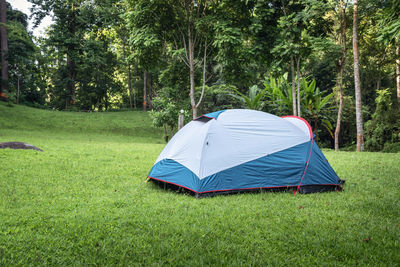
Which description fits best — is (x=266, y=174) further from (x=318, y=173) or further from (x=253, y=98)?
(x=253, y=98)

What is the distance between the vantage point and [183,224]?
3973 millimetres

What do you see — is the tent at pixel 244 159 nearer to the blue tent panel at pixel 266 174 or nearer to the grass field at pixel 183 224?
the blue tent panel at pixel 266 174

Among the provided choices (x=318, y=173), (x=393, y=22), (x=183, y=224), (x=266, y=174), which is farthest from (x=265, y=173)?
(x=393, y=22)

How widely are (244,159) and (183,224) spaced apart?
6.88ft

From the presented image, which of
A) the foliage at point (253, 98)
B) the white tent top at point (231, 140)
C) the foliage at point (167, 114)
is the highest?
the foliage at point (253, 98)

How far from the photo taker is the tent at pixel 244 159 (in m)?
5.48

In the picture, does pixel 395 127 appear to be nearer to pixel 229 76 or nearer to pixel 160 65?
pixel 229 76

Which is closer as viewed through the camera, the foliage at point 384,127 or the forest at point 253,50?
the forest at point 253,50

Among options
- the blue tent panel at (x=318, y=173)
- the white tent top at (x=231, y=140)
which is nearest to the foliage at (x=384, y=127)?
the blue tent panel at (x=318, y=173)

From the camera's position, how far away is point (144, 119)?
89.7 feet

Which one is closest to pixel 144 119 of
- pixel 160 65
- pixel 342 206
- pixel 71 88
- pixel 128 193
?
pixel 71 88

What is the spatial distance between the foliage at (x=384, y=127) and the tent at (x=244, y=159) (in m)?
11.1

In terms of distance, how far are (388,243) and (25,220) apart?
15.4 ft

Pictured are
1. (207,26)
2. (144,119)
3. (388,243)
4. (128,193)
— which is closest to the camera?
(388,243)
